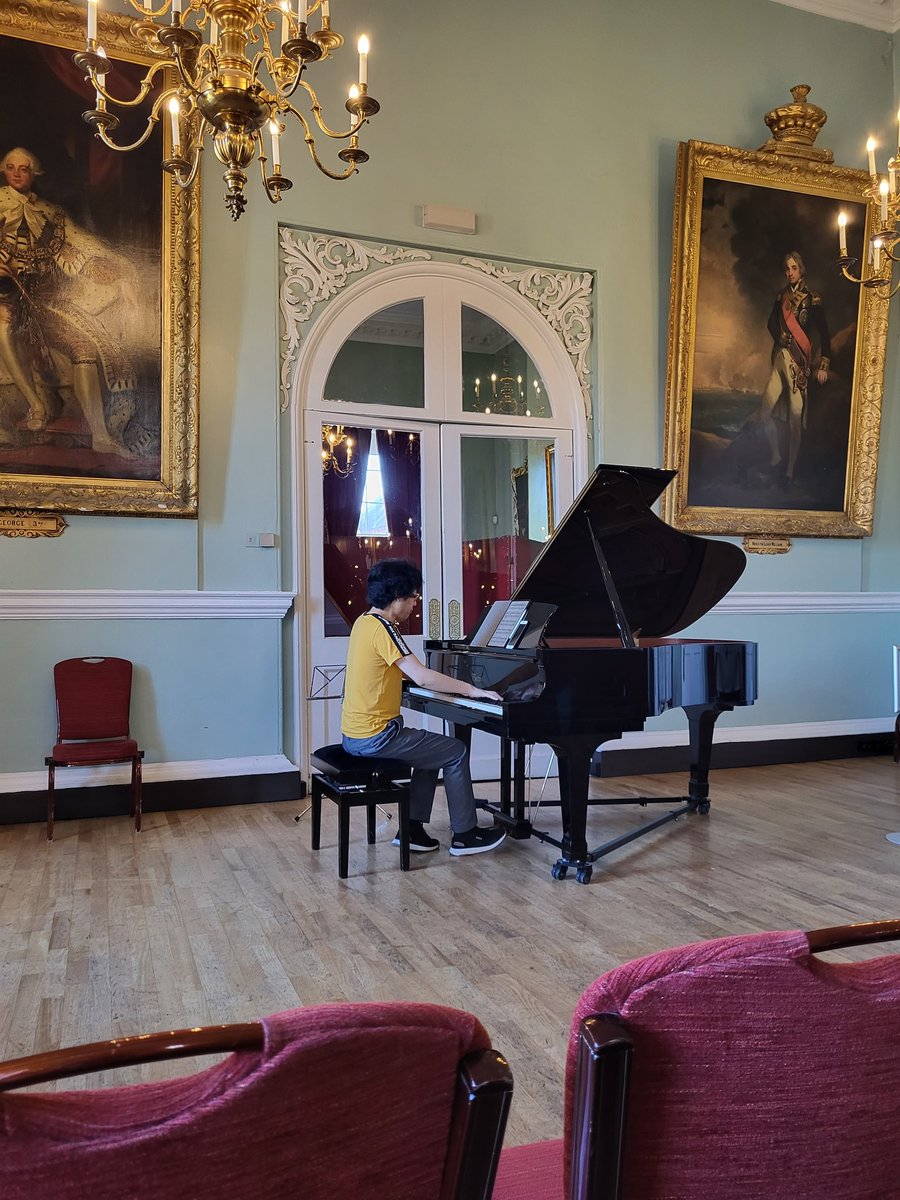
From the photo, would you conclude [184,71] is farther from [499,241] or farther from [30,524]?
[499,241]

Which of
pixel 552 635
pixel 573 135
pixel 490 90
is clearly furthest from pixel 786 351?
pixel 552 635

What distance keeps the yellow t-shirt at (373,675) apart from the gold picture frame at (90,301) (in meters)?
1.78

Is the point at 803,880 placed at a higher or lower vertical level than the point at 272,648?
lower

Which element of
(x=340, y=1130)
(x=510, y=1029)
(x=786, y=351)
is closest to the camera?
(x=340, y=1130)

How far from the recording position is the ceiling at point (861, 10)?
6.97 metres

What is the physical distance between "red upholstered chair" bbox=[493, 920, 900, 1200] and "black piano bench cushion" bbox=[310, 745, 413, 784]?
3255 mm

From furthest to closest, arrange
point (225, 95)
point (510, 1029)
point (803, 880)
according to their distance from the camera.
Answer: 1. point (803, 880)
2. point (225, 95)
3. point (510, 1029)

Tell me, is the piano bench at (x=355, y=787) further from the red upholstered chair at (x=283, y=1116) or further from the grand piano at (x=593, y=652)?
the red upholstered chair at (x=283, y=1116)

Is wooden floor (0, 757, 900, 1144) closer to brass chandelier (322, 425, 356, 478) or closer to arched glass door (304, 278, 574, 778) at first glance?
arched glass door (304, 278, 574, 778)

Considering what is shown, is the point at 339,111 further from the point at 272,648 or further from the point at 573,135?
the point at 272,648

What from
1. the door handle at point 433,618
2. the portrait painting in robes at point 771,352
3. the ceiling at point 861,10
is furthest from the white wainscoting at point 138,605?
the ceiling at point 861,10

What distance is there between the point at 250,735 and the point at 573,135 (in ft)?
15.2

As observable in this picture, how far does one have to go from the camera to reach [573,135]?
630 cm

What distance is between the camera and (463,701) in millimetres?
3988
